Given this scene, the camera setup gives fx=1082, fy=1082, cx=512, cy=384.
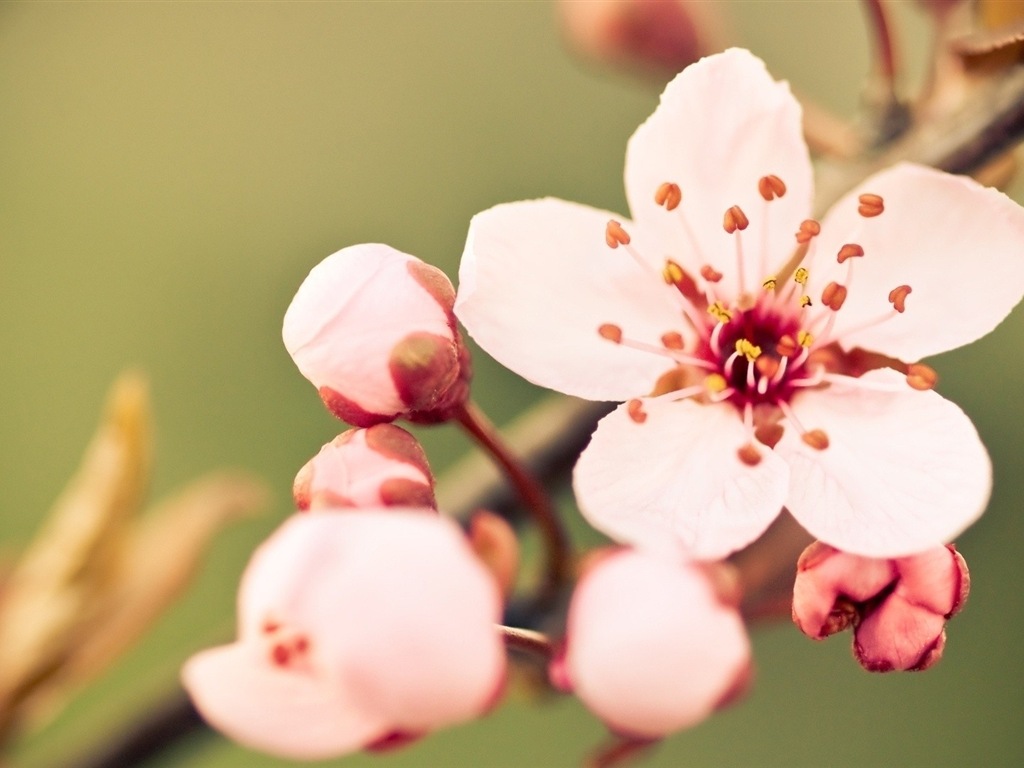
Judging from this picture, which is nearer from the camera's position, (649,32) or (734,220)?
(734,220)

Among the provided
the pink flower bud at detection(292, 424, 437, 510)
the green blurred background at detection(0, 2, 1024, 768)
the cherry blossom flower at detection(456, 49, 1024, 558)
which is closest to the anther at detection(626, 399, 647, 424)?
the cherry blossom flower at detection(456, 49, 1024, 558)

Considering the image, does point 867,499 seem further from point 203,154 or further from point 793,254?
point 203,154

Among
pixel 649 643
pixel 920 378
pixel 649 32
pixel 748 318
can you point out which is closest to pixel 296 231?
pixel 649 32

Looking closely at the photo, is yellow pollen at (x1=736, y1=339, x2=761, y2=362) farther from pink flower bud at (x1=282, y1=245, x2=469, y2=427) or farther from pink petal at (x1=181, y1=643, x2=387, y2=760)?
pink petal at (x1=181, y1=643, x2=387, y2=760)

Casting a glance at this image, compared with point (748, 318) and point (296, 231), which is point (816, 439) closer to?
point (748, 318)

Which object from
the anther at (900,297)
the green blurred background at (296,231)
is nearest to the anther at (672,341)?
the anther at (900,297)

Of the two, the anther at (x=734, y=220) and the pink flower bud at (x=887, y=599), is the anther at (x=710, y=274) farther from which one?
the pink flower bud at (x=887, y=599)
